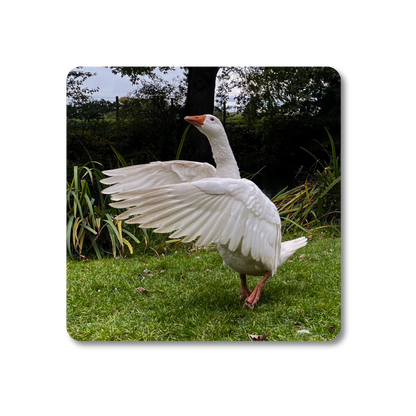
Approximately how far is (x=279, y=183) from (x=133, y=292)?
2985 millimetres

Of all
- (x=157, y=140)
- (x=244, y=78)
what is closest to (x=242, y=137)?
(x=244, y=78)

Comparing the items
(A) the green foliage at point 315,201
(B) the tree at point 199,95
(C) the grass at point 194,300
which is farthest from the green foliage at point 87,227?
(A) the green foliage at point 315,201

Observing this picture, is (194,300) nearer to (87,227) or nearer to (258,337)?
(258,337)

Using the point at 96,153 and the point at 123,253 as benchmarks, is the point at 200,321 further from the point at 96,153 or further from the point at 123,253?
the point at 96,153

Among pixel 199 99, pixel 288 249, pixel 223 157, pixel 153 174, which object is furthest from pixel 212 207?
pixel 199 99

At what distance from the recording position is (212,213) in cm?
220

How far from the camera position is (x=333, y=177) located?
16.9 feet

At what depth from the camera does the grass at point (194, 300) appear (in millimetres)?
2383

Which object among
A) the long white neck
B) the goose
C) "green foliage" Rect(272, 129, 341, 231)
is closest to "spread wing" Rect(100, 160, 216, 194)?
the goose

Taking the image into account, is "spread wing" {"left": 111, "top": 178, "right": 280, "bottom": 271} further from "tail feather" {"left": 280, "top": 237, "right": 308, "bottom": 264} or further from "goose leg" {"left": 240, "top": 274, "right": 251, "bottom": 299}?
"goose leg" {"left": 240, "top": 274, "right": 251, "bottom": 299}

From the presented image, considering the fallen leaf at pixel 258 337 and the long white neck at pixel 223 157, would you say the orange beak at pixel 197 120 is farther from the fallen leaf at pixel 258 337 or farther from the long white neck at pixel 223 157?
the fallen leaf at pixel 258 337

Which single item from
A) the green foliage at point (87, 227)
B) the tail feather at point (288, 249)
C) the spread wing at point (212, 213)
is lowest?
the green foliage at point (87, 227)

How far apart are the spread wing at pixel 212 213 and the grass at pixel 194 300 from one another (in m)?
0.44

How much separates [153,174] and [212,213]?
2.62 ft
